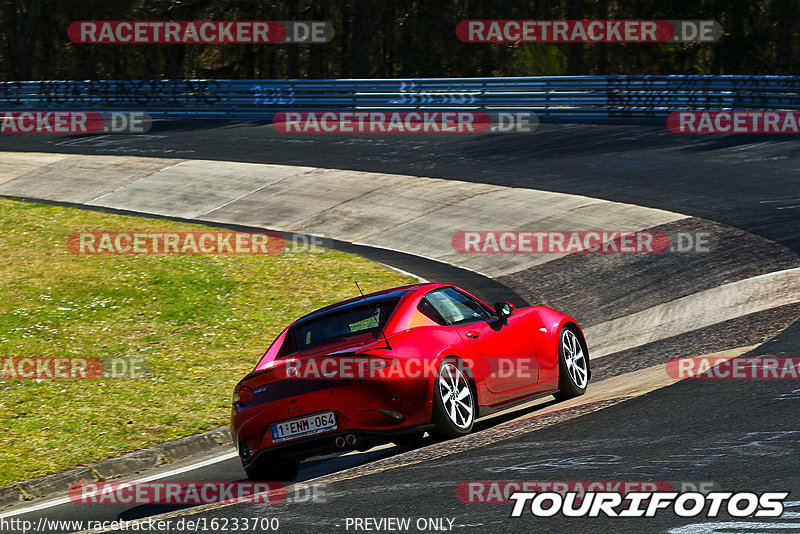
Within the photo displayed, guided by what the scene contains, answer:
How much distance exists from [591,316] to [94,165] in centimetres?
1711

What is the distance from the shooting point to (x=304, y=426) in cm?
757

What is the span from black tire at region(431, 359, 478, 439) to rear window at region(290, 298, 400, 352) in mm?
648

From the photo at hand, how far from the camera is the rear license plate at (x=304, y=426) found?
7500mm

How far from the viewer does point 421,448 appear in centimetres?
784

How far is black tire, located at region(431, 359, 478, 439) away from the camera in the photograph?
7.65 meters
